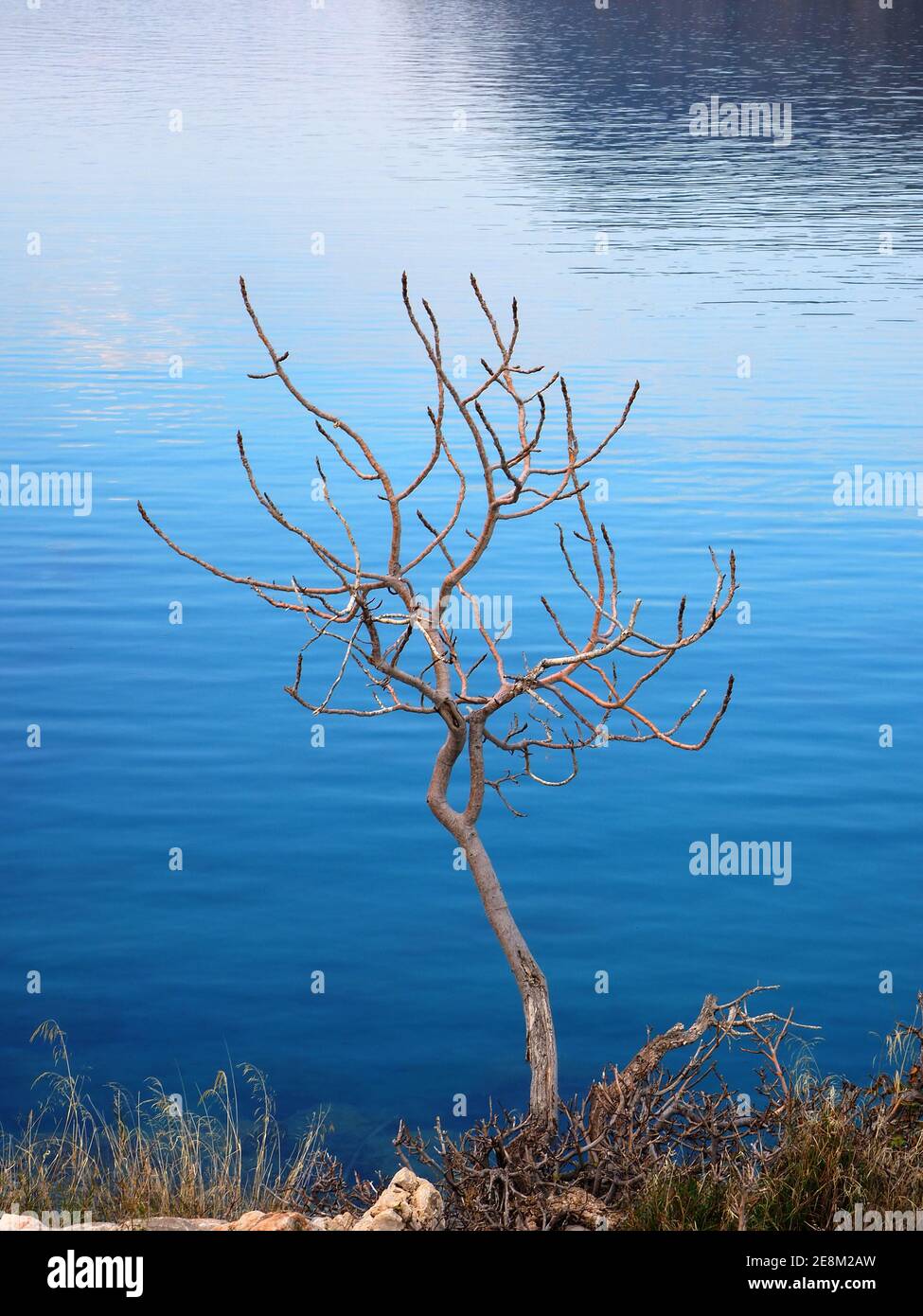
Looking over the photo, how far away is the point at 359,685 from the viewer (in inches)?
748

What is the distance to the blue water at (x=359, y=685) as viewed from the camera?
43.5 feet

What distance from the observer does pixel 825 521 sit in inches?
1012

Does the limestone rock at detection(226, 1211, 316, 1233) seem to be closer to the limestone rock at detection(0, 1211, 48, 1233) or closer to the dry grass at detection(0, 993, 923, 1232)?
the dry grass at detection(0, 993, 923, 1232)

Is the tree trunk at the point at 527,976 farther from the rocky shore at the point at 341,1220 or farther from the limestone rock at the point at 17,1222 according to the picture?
the limestone rock at the point at 17,1222

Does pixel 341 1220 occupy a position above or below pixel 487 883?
below

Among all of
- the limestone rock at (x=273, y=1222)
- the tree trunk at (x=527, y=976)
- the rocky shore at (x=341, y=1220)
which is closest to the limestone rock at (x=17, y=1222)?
the rocky shore at (x=341, y=1220)

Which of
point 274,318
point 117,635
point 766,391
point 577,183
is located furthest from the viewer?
point 577,183

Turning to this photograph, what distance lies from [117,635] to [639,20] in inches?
5488

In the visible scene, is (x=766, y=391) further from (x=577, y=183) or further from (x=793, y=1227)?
(x=577, y=183)

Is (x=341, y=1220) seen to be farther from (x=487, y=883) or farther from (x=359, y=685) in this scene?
(x=359, y=685)

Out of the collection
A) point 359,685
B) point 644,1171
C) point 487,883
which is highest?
point 359,685

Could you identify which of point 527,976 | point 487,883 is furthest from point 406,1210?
point 487,883

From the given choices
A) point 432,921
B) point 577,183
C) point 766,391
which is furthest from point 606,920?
point 577,183

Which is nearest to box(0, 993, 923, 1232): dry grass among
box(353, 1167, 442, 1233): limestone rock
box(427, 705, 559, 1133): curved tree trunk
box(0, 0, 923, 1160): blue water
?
box(353, 1167, 442, 1233): limestone rock
